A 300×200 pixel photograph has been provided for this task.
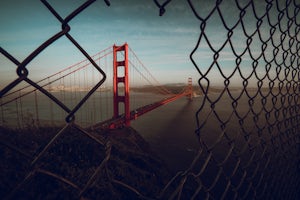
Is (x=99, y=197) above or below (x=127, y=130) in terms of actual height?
above

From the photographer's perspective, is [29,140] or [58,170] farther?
[29,140]

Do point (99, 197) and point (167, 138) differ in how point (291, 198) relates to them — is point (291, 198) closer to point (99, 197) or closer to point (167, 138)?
point (99, 197)

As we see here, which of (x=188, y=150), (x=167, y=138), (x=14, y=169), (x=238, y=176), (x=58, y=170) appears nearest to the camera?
(x=14, y=169)

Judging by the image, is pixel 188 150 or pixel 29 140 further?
pixel 188 150

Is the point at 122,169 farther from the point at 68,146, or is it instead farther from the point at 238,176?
the point at 238,176

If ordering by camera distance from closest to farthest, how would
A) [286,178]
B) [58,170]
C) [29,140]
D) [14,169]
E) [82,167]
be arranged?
[286,178] → [14,169] → [58,170] → [82,167] → [29,140]

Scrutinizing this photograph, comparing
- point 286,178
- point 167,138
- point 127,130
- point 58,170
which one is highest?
point 286,178

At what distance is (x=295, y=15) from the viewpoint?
884mm

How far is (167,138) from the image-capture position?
12805 millimetres

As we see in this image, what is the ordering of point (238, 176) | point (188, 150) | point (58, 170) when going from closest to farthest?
point (58, 170) → point (238, 176) → point (188, 150)

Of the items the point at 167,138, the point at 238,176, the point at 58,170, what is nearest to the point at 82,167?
the point at 58,170

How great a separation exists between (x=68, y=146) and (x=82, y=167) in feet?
1.66

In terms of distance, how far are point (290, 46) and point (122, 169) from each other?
2.38 m

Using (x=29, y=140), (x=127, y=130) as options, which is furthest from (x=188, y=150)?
(x=29, y=140)
